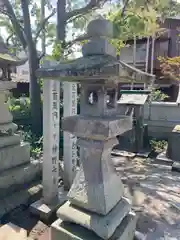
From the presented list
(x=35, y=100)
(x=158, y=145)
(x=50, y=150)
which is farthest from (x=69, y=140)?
(x=35, y=100)

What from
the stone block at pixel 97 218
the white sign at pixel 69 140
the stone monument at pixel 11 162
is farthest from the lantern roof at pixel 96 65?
the stone monument at pixel 11 162

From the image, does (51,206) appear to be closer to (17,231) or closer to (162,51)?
(17,231)

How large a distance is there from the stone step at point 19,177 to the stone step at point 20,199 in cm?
9

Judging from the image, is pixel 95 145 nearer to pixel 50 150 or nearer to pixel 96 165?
pixel 96 165

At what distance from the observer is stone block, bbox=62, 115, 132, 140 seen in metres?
2.13

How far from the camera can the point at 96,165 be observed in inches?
92.8

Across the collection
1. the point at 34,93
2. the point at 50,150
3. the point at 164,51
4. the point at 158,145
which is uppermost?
the point at 164,51

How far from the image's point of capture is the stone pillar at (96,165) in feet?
7.11

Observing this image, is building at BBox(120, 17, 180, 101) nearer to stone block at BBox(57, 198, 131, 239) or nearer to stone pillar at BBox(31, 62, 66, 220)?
stone pillar at BBox(31, 62, 66, 220)

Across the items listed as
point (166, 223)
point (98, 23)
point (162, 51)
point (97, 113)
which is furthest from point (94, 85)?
point (162, 51)

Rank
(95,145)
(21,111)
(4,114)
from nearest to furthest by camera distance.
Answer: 1. (95,145)
2. (4,114)
3. (21,111)

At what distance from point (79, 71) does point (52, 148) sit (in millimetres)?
1770

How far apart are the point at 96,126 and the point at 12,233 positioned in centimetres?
192

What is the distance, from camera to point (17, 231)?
2.88 meters
